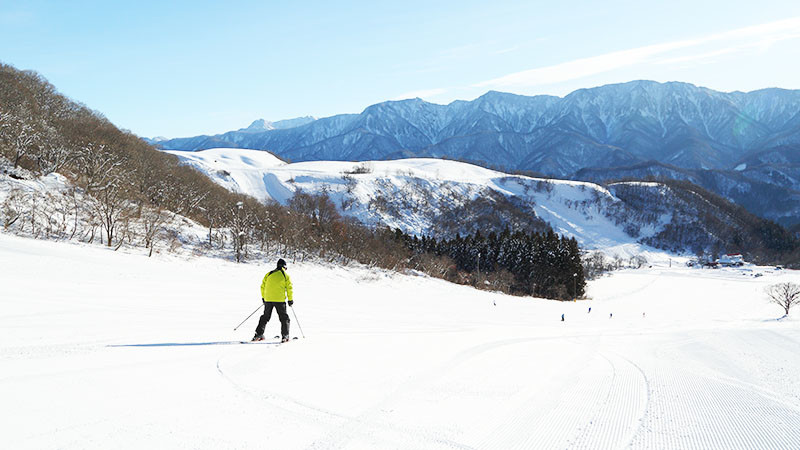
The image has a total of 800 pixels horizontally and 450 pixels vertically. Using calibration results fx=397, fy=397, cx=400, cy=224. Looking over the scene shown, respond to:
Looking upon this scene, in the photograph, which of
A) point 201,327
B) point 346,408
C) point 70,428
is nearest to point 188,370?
point 70,428

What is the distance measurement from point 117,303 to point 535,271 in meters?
57.1

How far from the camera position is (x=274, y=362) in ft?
22.4

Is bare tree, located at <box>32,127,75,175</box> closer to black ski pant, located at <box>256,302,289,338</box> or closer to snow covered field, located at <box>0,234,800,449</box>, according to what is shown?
snow covered field, located at <box>0,234,800,449</box>

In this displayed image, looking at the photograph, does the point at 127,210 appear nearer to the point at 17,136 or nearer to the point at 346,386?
the point at 17,136

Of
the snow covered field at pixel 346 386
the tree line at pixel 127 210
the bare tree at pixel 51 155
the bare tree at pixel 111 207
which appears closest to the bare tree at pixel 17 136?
the tree line at pixel 127 210

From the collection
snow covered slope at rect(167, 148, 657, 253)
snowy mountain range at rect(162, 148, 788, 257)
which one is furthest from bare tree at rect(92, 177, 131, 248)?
snow covered slope at rect(167, 148, 657, 253)

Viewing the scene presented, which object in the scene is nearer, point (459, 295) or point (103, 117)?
point (459, 295)

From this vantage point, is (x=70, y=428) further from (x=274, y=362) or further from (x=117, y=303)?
(x=117, y=303)

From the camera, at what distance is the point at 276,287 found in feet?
29.3

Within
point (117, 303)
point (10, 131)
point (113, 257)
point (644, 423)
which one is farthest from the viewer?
point (10, 131)

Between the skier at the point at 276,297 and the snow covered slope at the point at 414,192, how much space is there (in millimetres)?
111116

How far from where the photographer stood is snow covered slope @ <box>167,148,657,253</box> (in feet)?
438

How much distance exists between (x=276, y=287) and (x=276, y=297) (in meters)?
0.22

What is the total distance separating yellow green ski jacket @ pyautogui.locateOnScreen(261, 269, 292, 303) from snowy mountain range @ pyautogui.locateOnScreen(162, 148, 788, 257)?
11019 cm
